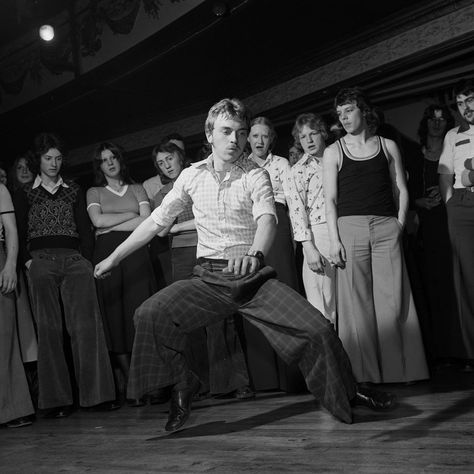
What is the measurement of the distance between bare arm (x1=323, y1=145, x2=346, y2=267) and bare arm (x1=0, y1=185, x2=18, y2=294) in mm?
1531

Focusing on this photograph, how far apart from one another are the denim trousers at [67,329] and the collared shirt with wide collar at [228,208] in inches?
40.1

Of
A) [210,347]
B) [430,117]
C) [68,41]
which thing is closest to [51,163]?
[210,347]

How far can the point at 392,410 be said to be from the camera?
288cm

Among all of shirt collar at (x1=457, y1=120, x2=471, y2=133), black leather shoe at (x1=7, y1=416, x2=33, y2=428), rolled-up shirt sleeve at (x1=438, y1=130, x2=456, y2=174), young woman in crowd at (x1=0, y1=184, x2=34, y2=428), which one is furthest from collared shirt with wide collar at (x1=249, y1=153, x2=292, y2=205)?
black leather shoe at (x1=7, y1=416, x2=33, y2=428)

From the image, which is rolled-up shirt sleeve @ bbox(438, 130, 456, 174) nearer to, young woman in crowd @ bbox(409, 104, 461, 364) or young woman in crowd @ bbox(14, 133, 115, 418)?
young woman in crowd @ bbox(409, 104, 461, 364)

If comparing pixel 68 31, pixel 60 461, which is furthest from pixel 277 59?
pixel 60 461

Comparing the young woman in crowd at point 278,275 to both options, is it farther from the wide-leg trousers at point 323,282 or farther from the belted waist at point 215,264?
the belted waist at point 215,264

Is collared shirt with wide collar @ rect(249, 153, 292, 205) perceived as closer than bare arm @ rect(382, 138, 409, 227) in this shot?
No

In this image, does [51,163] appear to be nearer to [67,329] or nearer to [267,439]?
[67,329]

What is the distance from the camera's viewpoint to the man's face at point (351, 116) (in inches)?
143

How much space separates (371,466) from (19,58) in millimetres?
7318

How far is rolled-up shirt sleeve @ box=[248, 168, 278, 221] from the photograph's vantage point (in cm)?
286

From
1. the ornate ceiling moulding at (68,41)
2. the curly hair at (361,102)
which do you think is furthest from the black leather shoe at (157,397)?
the ornate ceiling moulding at (68,41)

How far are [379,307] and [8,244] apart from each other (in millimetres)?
1826
